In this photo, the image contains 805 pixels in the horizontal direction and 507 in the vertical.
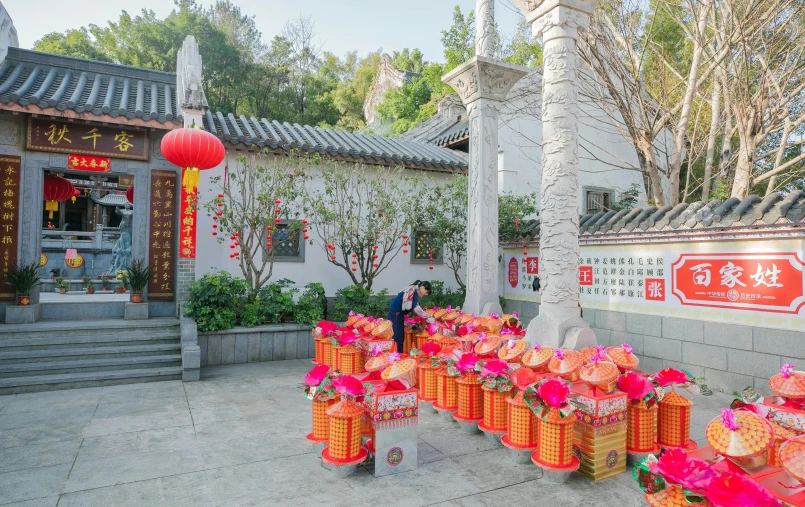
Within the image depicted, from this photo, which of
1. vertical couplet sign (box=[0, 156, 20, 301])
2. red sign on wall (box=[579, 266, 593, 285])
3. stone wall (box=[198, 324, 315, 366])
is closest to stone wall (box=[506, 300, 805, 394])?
red sign on wall (box=[579, 266, 593, 285])

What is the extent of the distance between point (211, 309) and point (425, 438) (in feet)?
14.6

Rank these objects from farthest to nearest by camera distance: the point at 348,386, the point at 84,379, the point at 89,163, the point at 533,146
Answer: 1. the point at 533,146
2. the point at 89,163
3. the point at 84,379
4. the point at 348,386

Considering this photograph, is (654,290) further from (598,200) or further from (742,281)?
(598,200)

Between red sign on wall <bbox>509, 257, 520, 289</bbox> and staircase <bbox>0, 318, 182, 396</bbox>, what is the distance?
244 inches

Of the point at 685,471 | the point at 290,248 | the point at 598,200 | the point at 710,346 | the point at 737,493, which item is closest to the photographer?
the point at 737,493

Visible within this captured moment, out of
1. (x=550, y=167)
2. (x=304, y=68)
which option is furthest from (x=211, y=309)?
(x=304, y=68)

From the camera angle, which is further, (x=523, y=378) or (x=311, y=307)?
(x=311, y=307)

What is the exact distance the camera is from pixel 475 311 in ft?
23.5

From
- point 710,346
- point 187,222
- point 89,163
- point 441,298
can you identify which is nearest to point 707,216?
point 710,346

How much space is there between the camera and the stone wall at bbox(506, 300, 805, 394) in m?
5.45

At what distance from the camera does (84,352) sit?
675cm

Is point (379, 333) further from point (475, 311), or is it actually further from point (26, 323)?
point (26, 323)

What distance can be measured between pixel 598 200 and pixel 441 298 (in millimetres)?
6049

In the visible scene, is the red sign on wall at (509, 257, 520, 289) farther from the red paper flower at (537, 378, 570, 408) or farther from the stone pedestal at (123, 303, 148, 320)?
the stone pedestal at (123, 303, 148, 320)
